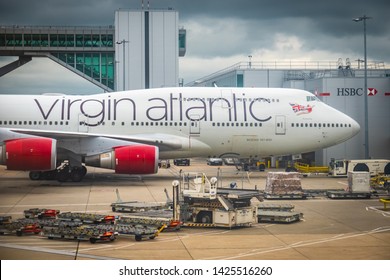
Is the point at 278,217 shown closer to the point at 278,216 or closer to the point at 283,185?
the point at 278,216

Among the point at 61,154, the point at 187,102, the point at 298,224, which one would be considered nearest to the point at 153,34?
the point at 187,102

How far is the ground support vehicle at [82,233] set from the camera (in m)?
15.9

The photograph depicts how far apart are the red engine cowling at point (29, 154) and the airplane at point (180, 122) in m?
2.91

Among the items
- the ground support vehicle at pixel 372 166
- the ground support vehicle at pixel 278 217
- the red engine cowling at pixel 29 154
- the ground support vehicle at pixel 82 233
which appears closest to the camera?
the ground support vehicle at pixel 82 233

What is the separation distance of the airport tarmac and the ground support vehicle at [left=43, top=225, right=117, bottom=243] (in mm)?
201

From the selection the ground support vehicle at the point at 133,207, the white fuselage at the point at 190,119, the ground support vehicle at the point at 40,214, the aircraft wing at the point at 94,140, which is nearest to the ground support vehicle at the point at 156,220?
the ground support vehicle at the point at 133,207

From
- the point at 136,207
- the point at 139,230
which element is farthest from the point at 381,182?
the point at 139,230

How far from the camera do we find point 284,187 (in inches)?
1011

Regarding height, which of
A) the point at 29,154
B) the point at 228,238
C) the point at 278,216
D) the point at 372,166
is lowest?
the point at 228,238

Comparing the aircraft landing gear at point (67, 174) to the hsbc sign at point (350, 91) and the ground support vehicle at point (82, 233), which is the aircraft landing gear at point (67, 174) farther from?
the hsbc sign at point (350, 91)

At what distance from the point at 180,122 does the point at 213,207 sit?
13.3 metres

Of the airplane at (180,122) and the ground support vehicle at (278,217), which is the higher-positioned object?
the airplane at (180,122)

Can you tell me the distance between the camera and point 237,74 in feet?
158

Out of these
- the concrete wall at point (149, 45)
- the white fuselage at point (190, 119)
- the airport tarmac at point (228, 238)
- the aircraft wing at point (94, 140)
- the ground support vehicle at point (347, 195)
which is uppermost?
the concrete wall at point (149, 45)
